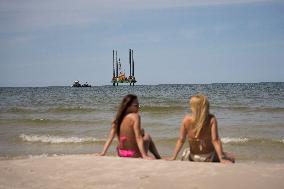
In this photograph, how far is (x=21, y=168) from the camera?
226 inches

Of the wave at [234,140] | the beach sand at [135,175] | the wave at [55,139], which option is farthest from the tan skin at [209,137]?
the wave at [55,139]

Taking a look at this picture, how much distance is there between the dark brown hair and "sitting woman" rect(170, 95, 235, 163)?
1.04 meters

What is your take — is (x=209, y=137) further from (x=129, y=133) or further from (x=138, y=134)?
(x=129, y=133)

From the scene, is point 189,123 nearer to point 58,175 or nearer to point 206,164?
point 206,164

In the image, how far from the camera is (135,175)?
16.6 ft

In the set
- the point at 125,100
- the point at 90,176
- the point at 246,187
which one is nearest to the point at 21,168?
the point at 90,176

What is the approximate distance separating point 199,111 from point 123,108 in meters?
1.40

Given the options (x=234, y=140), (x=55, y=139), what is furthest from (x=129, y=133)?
(x=55, y=139)

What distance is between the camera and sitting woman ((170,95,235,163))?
582cm

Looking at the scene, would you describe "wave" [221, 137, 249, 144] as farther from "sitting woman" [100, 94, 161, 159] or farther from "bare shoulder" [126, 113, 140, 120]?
"bare shoulder" [126, 113, 140, 120]

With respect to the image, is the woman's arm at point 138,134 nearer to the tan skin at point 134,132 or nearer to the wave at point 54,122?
the tan skin at point 134,132

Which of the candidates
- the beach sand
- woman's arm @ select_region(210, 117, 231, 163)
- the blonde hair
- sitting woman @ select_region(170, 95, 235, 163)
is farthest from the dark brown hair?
woman's arm @ select_region(210, 117, 231, 163)

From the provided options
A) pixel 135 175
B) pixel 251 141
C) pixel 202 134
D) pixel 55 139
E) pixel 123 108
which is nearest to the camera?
pixel 135 175

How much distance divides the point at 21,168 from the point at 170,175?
2.23 metres
